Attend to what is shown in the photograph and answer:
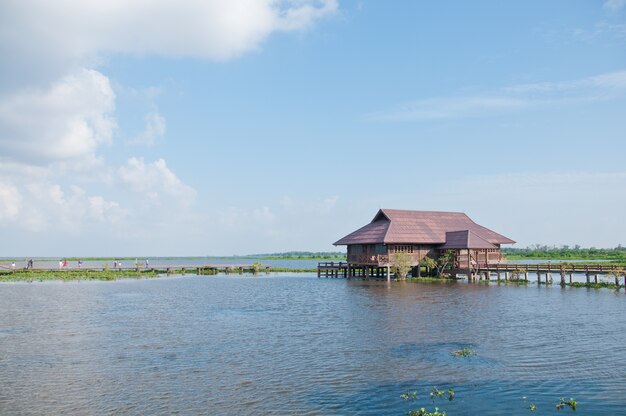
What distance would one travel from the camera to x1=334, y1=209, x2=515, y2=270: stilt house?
189ft

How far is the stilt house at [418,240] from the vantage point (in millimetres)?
57562

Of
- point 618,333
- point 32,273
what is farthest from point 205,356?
point 32,273

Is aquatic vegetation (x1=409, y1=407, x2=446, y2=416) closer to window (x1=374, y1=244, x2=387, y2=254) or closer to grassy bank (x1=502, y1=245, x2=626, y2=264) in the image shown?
window (x1=374, y1=244, x2=387, y2=254)

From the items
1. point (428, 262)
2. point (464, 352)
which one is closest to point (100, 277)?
point (428, 262)

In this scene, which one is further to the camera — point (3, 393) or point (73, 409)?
point (3, 393)

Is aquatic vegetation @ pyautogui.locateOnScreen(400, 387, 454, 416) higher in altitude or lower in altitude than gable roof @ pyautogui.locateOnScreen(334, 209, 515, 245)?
lower

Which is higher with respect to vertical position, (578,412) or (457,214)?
(457,214)

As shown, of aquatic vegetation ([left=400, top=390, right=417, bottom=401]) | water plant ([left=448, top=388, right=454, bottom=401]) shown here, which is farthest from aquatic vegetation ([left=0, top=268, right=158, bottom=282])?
water plant ([left=448, top=388, right=454, bottom=401])

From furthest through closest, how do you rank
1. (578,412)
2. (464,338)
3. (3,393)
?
(464,338) < (3,393) < (578,412)

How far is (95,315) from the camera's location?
108 feet

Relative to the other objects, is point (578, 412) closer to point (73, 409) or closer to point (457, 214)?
point (73, 409)

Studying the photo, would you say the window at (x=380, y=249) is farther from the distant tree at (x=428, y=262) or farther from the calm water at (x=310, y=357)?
the calm water at (x=310, y=357)

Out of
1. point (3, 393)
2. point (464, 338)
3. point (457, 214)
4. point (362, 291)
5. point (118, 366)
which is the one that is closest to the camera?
point (3, 393)

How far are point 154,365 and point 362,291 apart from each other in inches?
1207
